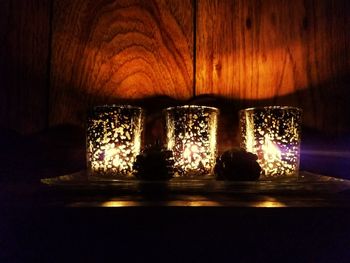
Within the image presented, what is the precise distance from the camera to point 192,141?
85 cm

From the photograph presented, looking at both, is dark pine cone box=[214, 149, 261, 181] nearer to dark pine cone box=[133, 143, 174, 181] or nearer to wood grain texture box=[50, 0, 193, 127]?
dark pine cone box=[133, 143, 174, 181]

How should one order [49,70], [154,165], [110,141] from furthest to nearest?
[49,70]
[110,141]
[154,165]

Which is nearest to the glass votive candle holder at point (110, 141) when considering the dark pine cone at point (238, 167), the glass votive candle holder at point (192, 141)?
the glass votive candle holder at point (192, 141)

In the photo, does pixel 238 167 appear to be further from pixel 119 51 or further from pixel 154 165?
pixel 119 51

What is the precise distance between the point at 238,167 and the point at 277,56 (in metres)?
0.42

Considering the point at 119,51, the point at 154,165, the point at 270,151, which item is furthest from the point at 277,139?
the point at 119,51

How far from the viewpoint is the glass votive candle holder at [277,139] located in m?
0.84

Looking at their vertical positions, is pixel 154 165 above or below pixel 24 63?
below

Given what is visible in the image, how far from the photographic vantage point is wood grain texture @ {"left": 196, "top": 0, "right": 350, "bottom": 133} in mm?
1017

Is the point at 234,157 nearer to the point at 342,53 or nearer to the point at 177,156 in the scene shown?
the point at 177,156

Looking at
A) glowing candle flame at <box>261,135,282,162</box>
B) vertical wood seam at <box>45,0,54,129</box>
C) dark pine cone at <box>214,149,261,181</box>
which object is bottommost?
dark pine cone at <box>214,149,261,181</box>

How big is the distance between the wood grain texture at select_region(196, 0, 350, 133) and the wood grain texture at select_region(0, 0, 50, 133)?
37cm

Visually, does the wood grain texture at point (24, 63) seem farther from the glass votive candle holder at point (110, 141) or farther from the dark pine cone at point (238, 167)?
the dark pine cone at point (238, 167)

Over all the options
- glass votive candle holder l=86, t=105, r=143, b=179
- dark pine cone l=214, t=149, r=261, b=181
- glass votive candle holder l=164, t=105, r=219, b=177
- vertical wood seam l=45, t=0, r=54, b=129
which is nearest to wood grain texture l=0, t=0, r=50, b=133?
vertical wood seam l=45, t=0, r=54, b=129
